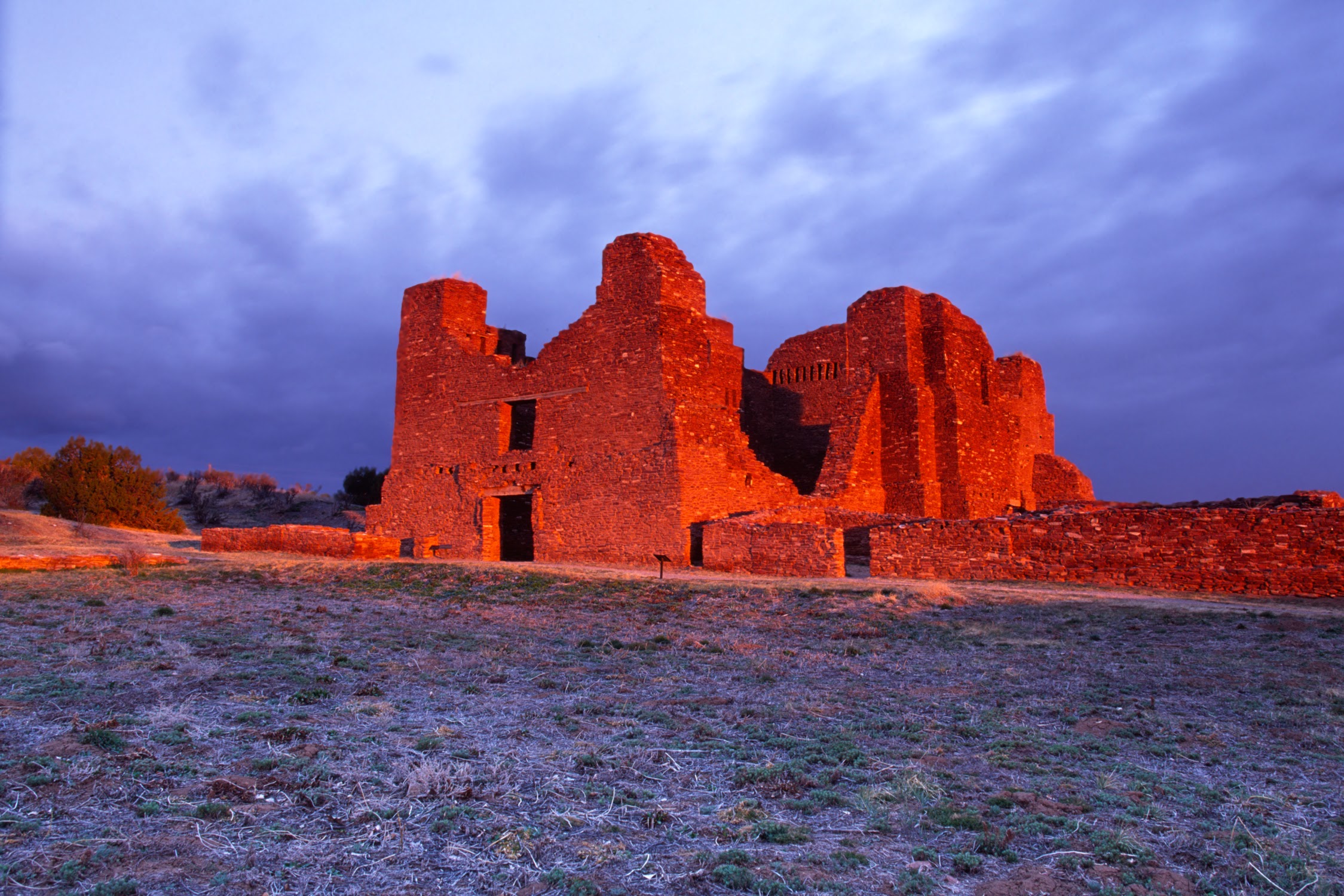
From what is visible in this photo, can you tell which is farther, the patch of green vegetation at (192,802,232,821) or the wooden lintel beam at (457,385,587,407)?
the wooden lintel beam at (457,385,587,407)

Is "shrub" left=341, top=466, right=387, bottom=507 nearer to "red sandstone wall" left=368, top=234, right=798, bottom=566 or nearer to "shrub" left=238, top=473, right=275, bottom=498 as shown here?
"shrub" left=238, top=473, right=275, bottom=498

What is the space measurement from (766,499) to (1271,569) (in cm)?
944

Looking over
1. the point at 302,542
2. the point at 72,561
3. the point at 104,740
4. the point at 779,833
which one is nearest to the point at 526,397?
the point at 302,542

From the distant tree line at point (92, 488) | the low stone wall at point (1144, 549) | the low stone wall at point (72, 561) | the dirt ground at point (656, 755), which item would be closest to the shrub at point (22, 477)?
the distant tree line at point (92, 488)

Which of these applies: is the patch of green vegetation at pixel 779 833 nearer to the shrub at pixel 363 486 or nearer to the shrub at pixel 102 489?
the shrub at pixel 102 489

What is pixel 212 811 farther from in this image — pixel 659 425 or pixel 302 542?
pixel 302 542

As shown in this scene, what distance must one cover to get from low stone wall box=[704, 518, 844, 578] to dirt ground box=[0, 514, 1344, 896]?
4.77 metres

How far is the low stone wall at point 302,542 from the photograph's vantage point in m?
17.8

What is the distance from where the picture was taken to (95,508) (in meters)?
26.0

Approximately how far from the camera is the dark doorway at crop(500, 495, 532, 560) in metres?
21.4

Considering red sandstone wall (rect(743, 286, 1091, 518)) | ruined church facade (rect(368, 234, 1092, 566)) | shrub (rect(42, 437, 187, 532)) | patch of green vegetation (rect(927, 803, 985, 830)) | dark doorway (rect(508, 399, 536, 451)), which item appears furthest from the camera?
shrub (rect(42, 437, 187, 532))

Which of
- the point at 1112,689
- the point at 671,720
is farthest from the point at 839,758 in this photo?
the point at 1112,689

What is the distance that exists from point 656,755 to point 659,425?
12.7 meters

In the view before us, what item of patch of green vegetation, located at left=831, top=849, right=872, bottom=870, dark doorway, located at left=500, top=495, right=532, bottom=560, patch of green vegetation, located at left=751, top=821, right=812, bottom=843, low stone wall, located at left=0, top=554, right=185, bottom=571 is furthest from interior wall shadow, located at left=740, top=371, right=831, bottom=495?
patch of green vegetation, located at left=831, top=849, right=872, bottom=870
